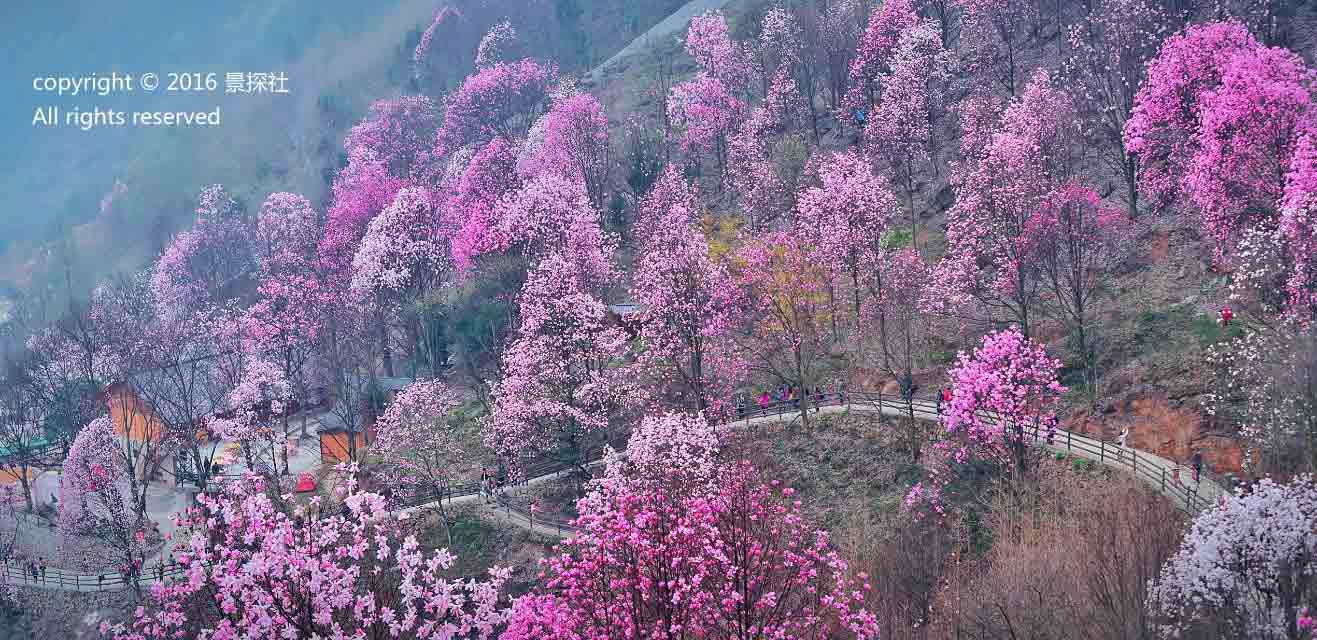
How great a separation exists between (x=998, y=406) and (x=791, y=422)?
41.5 ft

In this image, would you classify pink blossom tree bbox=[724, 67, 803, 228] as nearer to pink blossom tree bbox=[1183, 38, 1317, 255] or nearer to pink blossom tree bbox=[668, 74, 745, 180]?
pink blossom tree bbox=[668, 74, 745, 180]

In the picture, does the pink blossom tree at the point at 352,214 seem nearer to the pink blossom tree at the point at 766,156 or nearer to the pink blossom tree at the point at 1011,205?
the pink blossom tree at the point at 766,156

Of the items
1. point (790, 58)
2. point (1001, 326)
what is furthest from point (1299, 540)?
point (790, 58)

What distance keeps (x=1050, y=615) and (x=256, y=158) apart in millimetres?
127303

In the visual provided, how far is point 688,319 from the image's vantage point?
4419 cm

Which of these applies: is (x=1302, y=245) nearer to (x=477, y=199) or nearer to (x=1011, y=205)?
(x=1011, y=205)

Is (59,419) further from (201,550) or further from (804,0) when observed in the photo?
(804,0)

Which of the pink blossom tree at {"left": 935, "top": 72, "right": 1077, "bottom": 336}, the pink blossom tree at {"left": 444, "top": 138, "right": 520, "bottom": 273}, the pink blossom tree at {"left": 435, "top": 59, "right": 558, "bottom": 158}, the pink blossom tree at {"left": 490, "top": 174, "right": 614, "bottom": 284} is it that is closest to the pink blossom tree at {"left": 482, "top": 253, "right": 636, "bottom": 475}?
the pink blossom tree at {"left": 490, "top": 174, "right": 614, "bottom": 284}

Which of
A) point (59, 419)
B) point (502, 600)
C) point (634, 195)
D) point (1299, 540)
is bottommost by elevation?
point (502, 600)

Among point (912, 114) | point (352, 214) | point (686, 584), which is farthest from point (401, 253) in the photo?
point (686, 584)

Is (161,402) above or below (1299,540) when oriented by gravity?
above

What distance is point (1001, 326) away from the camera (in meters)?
42.4

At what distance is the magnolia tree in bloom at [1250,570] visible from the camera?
54.4 ft

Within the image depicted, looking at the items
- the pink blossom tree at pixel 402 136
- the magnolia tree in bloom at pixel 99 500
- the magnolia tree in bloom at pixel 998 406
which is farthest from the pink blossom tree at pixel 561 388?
the pink blossom tree at pixel 402 136
